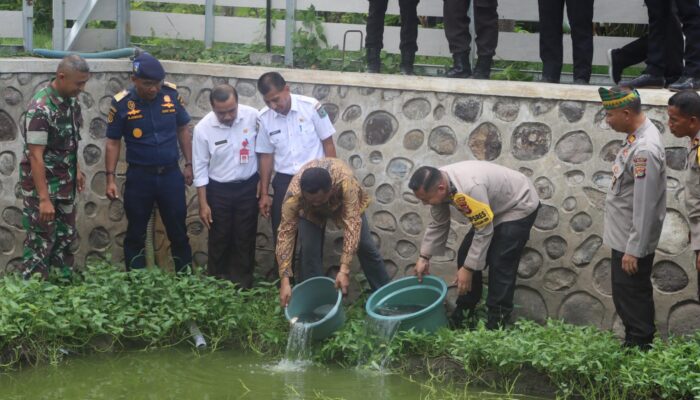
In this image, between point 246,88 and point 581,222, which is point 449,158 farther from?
point 246,88

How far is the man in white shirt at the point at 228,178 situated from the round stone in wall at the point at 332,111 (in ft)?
1.94

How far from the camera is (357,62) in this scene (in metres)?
9.02

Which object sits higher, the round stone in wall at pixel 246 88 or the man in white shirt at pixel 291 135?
the round stone in wall at pixel 246 88

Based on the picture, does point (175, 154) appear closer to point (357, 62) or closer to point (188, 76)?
point (188, 76)

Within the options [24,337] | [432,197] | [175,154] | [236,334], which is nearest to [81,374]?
[24,337]

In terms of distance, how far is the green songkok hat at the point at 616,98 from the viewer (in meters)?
6.34

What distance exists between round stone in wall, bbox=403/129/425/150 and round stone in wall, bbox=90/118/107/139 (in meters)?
2.55

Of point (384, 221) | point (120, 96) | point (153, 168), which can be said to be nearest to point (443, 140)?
point (384, 221)

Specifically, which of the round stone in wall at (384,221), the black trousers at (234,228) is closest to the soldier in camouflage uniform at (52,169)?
the black trousers at (234,228)

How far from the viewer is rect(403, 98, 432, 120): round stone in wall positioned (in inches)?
314

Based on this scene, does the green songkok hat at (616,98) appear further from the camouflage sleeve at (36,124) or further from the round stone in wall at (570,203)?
the camouflage sleeve at (36,124)

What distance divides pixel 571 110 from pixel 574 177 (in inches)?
18.9

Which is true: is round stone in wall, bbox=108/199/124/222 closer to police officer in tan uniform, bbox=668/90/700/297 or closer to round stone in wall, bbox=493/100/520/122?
round stone in wall, bbox=493/100/520/122

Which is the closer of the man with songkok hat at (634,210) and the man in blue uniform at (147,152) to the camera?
the man with songkok hat at (634,210)
